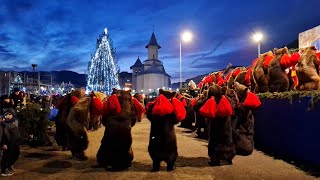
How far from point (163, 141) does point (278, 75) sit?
5158 mm

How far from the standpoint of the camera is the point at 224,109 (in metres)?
9.33

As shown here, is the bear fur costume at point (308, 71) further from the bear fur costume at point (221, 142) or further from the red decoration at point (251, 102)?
the bear fur costume at point (221, 142)

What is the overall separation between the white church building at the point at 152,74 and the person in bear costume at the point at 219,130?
89.9 meters

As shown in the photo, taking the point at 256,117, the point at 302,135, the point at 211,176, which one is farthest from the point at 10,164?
the point at 256,117

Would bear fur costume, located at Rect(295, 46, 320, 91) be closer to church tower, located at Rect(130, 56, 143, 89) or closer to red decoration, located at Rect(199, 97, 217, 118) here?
red decoration, located at Rect(199, 97, 217, 118)

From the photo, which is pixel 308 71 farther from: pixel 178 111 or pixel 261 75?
pixel 178 111

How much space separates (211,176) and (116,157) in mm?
2169

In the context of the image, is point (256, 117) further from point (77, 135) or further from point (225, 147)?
point (77, 135)

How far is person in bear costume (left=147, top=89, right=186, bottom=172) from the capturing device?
8625 mm

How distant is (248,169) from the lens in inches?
351

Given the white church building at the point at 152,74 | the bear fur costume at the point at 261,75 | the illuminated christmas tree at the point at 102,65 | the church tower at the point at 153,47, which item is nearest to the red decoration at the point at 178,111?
the bear fur costume at the point at 261,75

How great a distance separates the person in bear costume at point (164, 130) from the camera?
8.62m

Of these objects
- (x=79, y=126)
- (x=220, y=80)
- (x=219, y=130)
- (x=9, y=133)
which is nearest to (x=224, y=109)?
(x=219, y=130)

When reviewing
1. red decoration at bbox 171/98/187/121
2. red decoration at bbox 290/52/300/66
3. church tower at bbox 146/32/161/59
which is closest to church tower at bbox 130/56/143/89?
church tower at bbox 146/32/161/59
